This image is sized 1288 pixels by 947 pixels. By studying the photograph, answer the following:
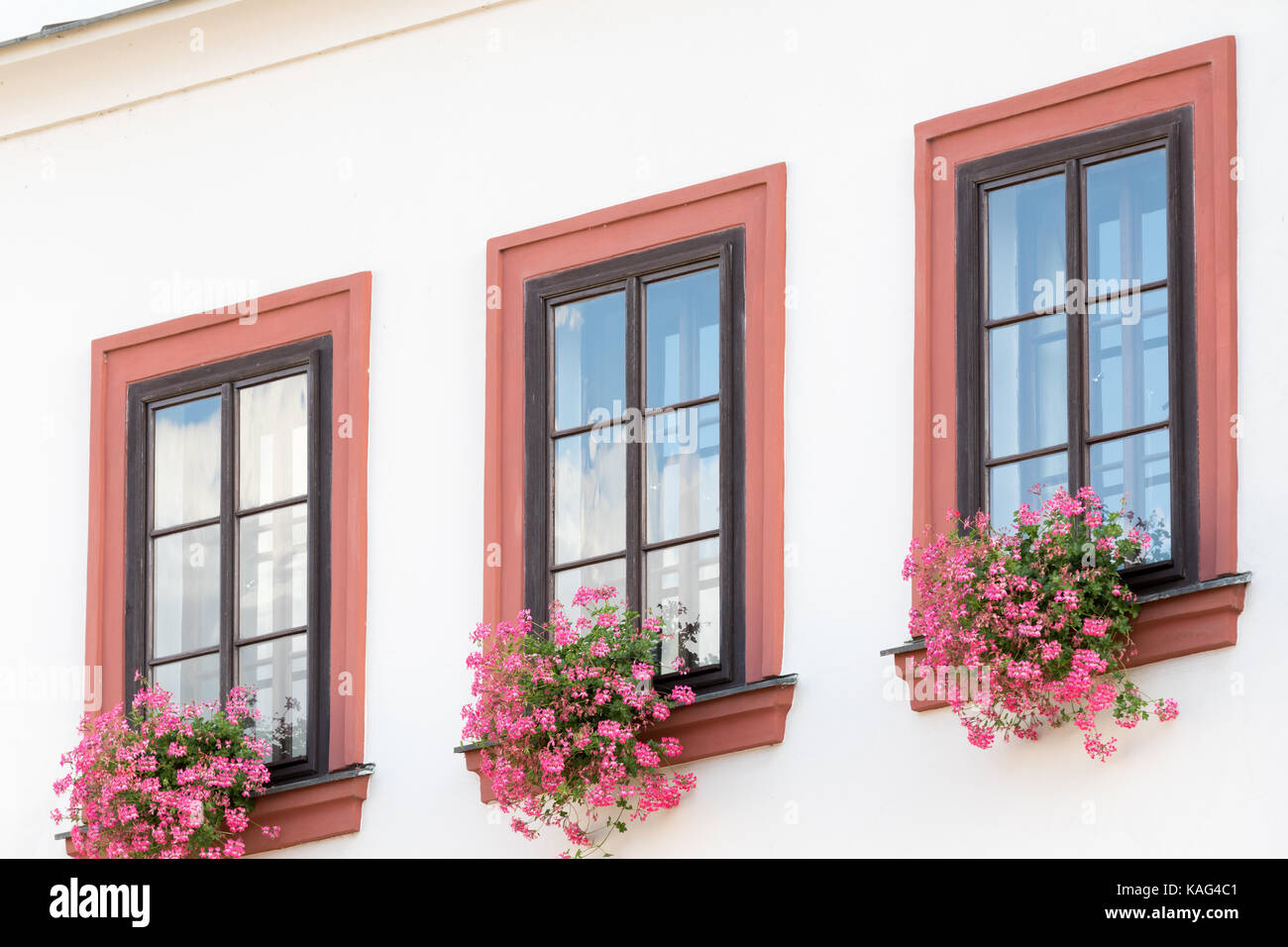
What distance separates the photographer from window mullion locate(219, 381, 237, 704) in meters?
12.1

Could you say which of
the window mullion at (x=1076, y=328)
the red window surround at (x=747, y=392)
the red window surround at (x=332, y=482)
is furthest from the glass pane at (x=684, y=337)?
the window mullion at (x=1076, y=328)

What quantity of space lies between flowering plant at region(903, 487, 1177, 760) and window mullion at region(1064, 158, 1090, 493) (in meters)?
0.26

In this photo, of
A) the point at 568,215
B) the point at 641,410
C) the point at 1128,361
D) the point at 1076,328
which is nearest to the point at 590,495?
the point at 641,410

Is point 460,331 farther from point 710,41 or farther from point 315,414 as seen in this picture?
point 710,41

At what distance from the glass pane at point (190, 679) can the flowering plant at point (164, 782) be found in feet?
1.05

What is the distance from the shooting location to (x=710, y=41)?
11.6 meters

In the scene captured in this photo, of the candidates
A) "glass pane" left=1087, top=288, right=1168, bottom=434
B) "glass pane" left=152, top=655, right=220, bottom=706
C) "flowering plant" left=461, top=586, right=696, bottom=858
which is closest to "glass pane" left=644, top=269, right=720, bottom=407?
"flowering plant" left=461, top=586, right=696, bottom=858

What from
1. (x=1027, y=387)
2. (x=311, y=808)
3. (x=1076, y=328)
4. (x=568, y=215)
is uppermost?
(x=568, y=215)

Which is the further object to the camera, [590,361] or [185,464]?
[185,464]

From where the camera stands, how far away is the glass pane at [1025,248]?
10.5 meters

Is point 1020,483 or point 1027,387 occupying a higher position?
point 1027,387

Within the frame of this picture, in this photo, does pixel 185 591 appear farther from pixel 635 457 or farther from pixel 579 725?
pixel 579 725

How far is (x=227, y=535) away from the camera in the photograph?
12281mm

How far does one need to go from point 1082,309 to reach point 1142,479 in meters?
0.68
